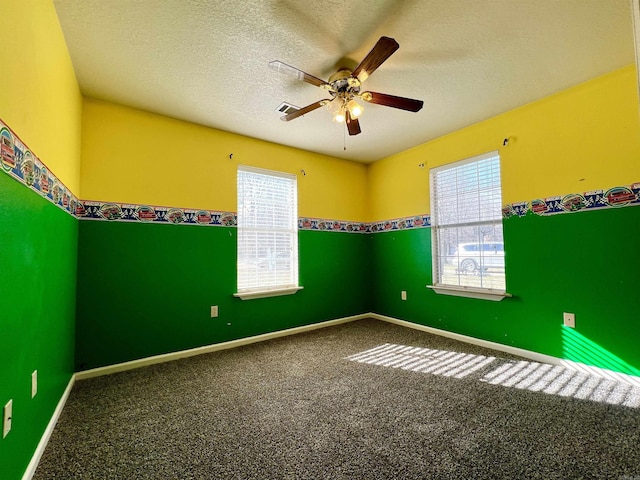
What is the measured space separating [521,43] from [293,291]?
10.3 feet

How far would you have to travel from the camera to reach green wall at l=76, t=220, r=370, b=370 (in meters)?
2.43

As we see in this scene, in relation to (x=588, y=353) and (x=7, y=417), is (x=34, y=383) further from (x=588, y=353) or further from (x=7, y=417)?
(x=588, y=353)

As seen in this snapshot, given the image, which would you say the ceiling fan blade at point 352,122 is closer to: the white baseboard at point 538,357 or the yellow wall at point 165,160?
the yellow wall at point 165,160

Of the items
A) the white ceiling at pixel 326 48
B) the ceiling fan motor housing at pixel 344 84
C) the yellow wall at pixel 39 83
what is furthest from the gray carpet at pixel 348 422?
the white ceiling at pixel 326 48

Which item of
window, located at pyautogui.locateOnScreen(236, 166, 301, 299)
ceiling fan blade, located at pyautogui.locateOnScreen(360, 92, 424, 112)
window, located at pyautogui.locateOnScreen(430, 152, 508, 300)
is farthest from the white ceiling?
window, located at pyautogui.locateOnScreen(236, 166, 301, 299)

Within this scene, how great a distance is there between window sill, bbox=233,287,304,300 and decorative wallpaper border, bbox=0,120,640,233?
81cm

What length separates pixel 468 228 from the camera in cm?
322

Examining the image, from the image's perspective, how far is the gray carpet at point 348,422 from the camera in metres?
1.34

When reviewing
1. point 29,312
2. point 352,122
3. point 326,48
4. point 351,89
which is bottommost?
point 29,312

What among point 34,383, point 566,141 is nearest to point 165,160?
point 34,383

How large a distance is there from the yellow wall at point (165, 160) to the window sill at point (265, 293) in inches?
39.4

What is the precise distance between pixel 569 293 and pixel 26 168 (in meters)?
3.80

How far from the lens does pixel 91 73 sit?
2.14 m

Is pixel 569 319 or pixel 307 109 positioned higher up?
pixel 307 109
